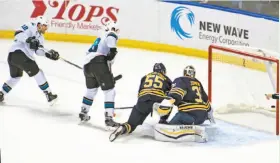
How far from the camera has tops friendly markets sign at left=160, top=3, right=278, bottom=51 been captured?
26.5 ft

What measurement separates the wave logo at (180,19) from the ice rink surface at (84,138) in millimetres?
1553

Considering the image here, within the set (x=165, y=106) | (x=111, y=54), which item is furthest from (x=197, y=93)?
(x=111, y=54)

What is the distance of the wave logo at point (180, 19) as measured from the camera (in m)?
8.66

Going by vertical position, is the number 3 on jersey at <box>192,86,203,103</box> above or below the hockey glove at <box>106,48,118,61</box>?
below

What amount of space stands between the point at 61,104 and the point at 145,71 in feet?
5.39

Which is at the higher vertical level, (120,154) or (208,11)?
(208,11)

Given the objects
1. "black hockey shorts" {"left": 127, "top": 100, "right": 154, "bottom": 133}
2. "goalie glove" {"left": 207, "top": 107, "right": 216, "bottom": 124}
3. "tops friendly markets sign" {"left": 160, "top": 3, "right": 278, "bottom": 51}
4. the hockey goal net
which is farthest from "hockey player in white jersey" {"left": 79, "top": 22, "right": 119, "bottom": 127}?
"tops friendly markets sign" {"left": 160, "top": 3, "right": 278, "bottom": 51}

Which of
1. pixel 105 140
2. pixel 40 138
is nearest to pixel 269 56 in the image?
pixel 105 140

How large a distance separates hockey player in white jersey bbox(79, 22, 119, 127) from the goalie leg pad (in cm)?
48

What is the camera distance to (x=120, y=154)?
4.96 metres

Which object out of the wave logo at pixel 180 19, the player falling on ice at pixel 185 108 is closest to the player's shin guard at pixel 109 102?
the player falling on ice at pixel 185 108

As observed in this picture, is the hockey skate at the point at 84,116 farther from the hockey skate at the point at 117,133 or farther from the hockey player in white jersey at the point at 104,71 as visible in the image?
the hockey skate at the point at 117,133

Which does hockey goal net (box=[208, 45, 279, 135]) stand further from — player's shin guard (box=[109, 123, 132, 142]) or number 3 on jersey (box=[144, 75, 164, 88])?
player's shin guard (box=[109, 123, 132, 142])

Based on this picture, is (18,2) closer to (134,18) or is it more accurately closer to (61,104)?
(134,18)
